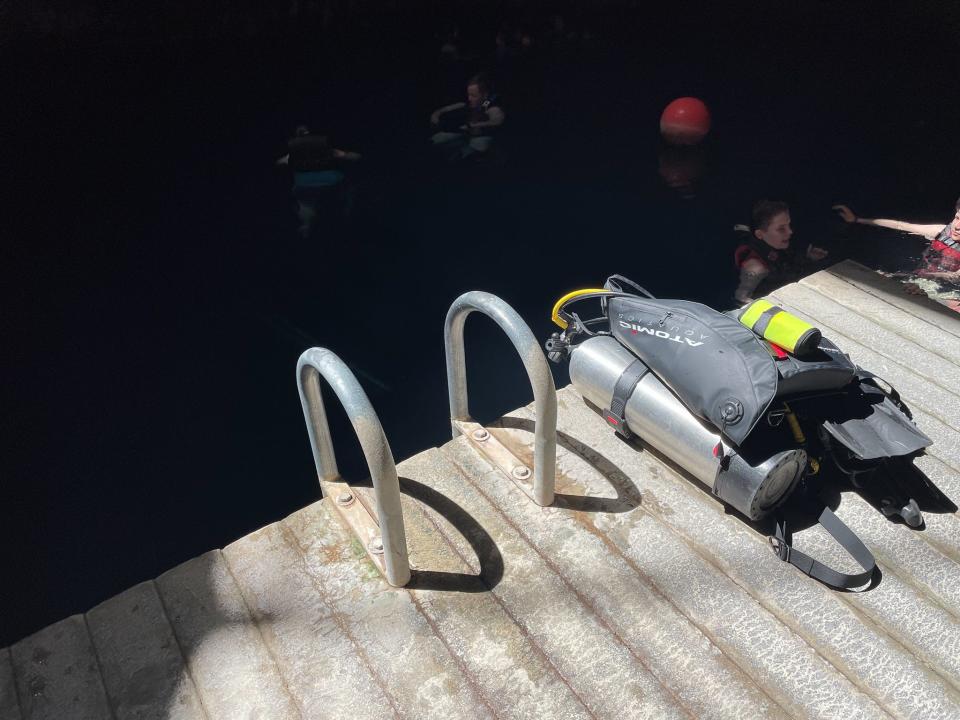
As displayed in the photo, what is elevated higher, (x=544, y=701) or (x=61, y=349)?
(x=544, y=701)

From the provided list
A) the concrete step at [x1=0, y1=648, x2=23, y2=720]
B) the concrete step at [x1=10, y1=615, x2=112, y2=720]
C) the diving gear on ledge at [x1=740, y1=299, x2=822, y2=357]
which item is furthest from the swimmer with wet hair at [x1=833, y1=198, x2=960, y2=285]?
the concrete step at [x1=0, y1=648, x2=23, y2=720]

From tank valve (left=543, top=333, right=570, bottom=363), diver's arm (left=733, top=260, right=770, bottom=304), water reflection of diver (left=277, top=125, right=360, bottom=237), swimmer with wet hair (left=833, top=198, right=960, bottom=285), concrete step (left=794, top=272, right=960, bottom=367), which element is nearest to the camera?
tank valve (left=543, top=333, right=570, bottom=363)

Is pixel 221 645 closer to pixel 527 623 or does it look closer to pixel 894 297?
pixel 527 623

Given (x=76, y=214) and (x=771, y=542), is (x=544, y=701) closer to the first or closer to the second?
(x=771, y=542)

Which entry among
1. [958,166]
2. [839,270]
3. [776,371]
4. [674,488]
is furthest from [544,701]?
[958,166]

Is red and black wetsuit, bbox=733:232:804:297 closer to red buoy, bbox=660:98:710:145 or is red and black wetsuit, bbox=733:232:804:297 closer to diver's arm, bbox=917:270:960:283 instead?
diver's arm, bbox=917:270:960:283

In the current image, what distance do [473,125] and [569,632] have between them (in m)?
9.46

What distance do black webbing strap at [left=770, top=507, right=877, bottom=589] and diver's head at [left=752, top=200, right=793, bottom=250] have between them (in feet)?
14.4

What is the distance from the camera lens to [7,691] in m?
2.38

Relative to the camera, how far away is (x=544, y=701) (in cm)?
235

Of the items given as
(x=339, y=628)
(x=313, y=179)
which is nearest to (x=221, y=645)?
(x=339, y=628)

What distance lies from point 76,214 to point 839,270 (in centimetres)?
909

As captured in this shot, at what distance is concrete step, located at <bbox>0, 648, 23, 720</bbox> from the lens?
7.63 ft

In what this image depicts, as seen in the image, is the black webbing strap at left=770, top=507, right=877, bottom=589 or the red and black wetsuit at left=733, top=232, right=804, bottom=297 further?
the red and black wetsuit at left=733, top=232, right=804, bottom=297
